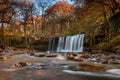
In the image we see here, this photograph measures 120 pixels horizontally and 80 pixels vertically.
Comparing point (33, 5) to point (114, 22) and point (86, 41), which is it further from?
point (114, 22)

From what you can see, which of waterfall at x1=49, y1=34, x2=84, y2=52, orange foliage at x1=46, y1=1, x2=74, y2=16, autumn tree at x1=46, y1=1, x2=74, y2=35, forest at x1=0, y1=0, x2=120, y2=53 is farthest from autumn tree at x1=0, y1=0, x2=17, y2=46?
orange foliage at x1=46, y1=1, x2=74, y2=16

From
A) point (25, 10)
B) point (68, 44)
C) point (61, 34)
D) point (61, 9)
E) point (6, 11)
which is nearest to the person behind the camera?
point (68, 44)

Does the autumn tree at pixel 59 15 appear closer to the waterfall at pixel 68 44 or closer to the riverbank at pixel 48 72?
the waterfall at pixel 68 44

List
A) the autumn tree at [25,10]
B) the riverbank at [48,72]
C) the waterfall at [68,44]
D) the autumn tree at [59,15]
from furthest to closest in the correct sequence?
the autumn tree at [59,15] < the autumn tree at [25,10] < the waterfall at [68,44] < the riverbank at [48,72]

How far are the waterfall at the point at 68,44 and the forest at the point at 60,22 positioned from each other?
803 millimetres

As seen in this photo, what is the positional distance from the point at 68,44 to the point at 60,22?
19.5m

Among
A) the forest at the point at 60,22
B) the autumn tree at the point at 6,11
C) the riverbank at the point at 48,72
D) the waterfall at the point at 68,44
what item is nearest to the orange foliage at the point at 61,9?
the forest at the point at 60,22

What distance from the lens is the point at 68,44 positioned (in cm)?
3155

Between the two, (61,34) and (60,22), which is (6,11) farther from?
(60,22)

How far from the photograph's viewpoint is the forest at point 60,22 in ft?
75.7

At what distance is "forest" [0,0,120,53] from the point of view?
2308 cm

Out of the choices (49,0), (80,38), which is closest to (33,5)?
(49,0)

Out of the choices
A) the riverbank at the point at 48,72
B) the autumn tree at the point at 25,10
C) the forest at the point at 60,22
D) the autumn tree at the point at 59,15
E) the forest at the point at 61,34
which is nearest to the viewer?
the riverbank at the point at 48,72

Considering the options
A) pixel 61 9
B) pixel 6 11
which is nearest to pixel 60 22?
pixel 61 9
